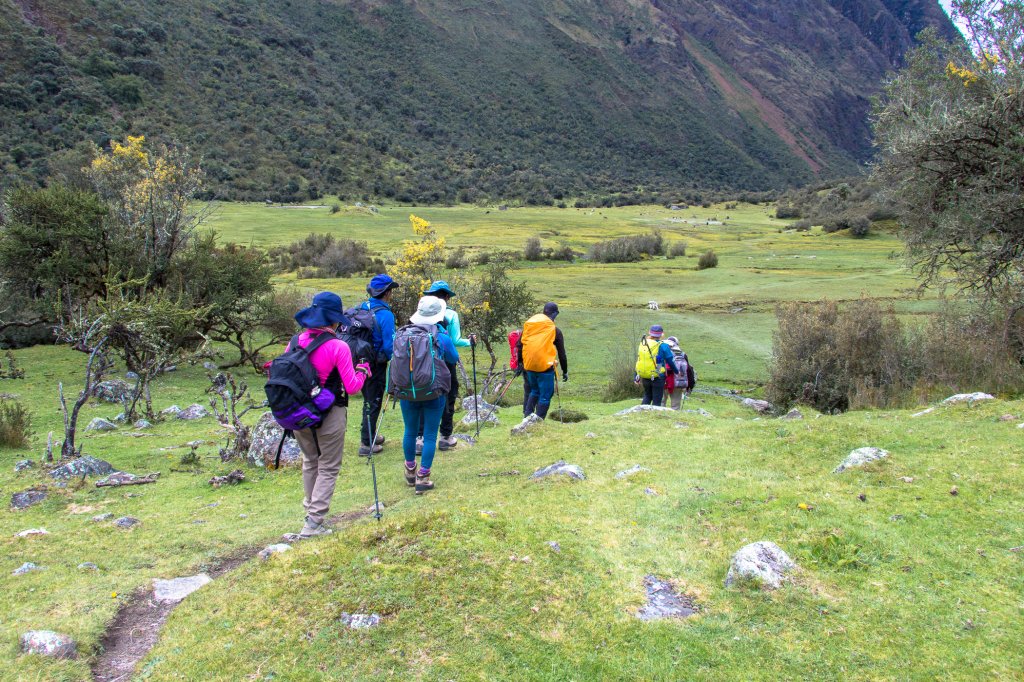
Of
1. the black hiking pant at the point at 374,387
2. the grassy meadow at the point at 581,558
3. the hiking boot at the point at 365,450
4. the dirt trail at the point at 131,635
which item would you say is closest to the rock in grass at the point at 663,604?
the grassy meadow at the point at 581,558

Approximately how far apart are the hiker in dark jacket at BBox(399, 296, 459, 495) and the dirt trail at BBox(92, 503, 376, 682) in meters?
2.33

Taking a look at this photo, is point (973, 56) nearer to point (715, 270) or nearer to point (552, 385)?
point (552, 385)

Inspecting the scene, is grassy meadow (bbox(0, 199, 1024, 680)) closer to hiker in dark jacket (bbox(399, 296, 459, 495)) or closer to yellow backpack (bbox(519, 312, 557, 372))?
hiker in dark jacket (bbox(399, 296, 459, 495))

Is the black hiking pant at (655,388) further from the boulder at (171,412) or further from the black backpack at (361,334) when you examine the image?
the boulder at (171,412)

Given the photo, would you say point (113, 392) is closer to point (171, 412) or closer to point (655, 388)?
point (171, 412)

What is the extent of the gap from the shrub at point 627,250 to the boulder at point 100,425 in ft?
113

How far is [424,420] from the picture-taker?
23.8 ft

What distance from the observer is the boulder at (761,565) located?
4434 millimetres

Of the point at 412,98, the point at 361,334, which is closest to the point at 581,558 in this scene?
the point at 361,334

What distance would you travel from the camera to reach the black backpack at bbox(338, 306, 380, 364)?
7.85m

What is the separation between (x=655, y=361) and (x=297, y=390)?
7750mm

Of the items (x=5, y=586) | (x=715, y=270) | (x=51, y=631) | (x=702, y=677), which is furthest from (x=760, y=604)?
(x=715, y=270)

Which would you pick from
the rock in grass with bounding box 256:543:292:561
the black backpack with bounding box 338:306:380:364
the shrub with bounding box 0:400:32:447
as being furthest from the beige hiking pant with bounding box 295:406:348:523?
the shrub with bounding box 0:400:32:447

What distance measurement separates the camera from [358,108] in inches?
3799
